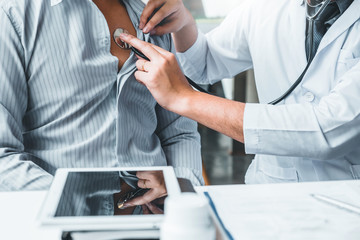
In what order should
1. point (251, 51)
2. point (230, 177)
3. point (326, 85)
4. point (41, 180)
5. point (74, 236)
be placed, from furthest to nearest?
point (230, 177), point (251, 51), point (326, 85), point (41, 180), point (74, 236)

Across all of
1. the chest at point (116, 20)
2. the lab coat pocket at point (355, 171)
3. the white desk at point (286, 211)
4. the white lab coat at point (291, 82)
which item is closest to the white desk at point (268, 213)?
the white desk at point (286, 211)

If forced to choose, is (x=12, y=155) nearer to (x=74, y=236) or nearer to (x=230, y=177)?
(x=74, y=236)

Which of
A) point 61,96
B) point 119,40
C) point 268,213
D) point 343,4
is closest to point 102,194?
point 268,213

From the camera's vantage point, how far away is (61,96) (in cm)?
83

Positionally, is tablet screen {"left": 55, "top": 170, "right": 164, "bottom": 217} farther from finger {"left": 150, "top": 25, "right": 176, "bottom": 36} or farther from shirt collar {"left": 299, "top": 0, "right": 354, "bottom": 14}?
shirt collar {"left": 299, "top": 0, "right": 354, "bottom": 14}

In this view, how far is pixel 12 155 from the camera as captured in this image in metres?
0.73

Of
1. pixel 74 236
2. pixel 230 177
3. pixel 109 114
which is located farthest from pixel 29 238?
pixel 230 177

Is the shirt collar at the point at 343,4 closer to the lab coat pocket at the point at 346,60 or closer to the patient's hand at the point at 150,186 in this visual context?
the lab coat pocket at the point at 346,60

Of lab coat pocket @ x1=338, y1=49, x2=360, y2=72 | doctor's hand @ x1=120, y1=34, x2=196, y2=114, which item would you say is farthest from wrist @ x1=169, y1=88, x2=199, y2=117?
lab coat pocket @ x1=338, y1=49, x2=360, y2=72

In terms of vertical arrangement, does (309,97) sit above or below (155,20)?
below

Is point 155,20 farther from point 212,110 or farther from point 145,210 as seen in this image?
point 145,210

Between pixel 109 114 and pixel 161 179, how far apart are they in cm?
40

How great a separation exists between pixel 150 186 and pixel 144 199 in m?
0.04

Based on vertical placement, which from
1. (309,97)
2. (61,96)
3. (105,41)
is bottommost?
(309,97)
